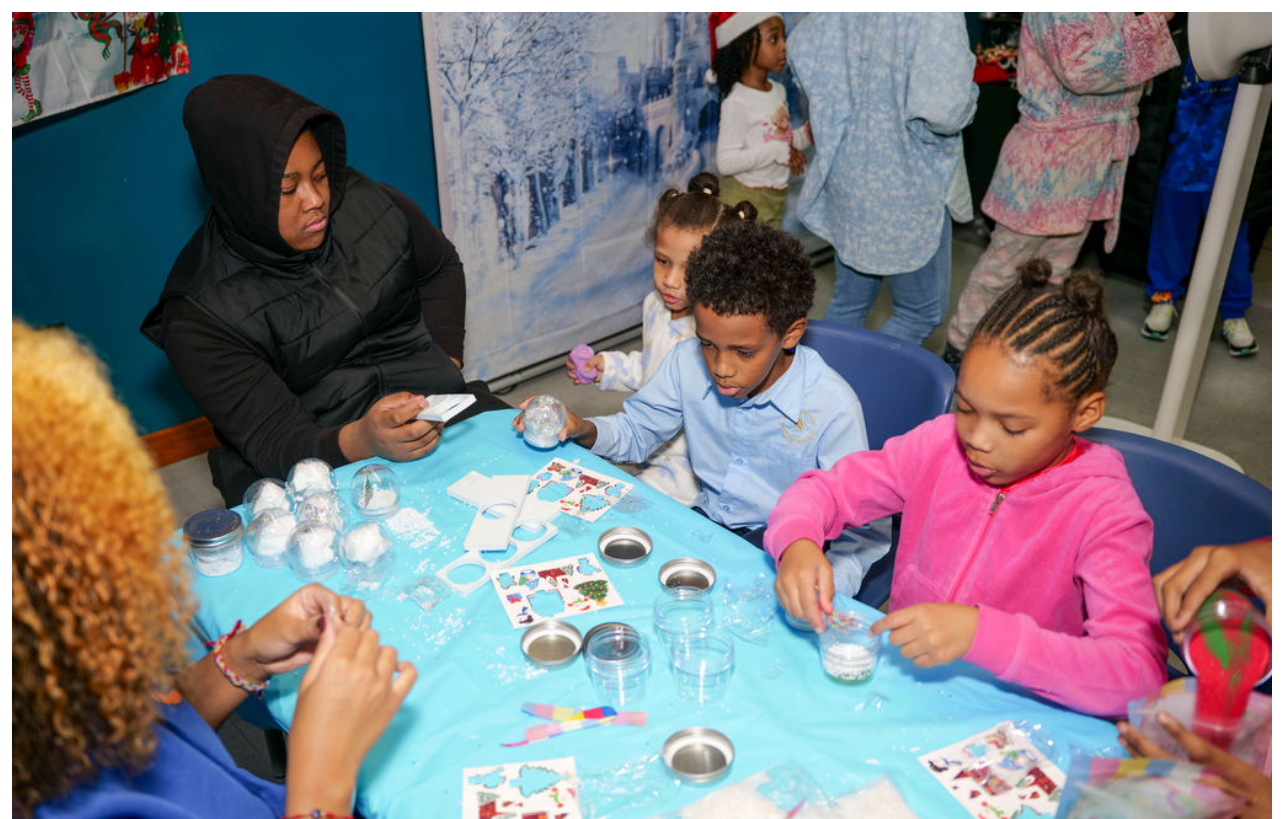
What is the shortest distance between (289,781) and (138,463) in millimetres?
438

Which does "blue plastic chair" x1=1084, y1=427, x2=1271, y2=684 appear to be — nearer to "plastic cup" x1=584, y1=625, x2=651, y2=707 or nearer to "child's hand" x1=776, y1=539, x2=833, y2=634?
"child's hand" x1=776, y1=539, x2=833, y2=634

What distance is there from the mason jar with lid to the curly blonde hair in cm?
72

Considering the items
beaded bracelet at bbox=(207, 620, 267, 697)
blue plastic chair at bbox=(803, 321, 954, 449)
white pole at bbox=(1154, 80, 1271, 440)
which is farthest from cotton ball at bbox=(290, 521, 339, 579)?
white pole at bbox=(1154, 80, 1271, 440)

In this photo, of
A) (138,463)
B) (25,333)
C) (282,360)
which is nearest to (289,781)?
(138,463)

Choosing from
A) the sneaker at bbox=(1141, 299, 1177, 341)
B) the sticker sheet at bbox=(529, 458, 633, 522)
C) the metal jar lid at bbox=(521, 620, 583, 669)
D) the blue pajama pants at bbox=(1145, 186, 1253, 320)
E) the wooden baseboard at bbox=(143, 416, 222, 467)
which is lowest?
the wooden baseboard at bbox=(143, 416, 222, 467)

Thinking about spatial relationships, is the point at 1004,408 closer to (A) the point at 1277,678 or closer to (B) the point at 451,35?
(A) the point at 1277,678

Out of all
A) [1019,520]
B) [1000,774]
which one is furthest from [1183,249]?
[1000,774]

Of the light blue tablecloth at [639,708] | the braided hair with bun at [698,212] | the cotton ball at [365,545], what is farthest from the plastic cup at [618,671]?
the braided hair with bun at [698,212]

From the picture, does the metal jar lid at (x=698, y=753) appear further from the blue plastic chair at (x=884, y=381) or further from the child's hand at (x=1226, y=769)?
the blue plastic chair at (x=884, y=381)

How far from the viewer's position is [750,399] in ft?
7.06

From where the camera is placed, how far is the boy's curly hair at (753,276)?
1.97 m

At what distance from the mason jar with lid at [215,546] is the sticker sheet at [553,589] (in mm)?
499

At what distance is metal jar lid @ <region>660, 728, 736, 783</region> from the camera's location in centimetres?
128

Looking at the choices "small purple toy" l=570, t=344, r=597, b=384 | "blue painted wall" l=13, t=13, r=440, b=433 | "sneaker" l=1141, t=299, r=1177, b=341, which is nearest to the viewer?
"small purple toy" l=570, t=344, r=597, b=384
